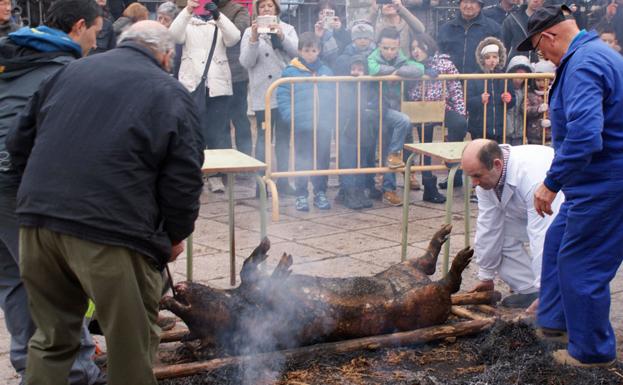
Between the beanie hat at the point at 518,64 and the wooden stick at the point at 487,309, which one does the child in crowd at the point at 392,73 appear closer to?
the beanie hat at the point at 518,64

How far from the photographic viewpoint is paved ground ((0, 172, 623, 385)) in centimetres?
682

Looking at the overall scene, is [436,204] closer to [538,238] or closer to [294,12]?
[538,238]

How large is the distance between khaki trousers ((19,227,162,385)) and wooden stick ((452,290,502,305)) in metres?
2.52

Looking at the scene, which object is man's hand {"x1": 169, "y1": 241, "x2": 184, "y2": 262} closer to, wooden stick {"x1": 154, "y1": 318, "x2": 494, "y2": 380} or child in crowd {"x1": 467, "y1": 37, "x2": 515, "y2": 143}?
wooden stick {"x1": 154, "y1": 318, "x2": 494, "y2": 380}

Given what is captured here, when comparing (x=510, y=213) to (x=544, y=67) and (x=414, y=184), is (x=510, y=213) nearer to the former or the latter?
(x=414, y=184)

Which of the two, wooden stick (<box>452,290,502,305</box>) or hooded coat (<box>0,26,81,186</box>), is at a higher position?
hooded coat (<box>0,26,81,186</box>)

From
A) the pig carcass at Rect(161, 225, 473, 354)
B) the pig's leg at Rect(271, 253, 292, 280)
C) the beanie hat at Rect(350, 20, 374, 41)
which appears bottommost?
the pig carcass at Rect(161, 225, 473, 354)

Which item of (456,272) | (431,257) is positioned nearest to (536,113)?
(431,257)

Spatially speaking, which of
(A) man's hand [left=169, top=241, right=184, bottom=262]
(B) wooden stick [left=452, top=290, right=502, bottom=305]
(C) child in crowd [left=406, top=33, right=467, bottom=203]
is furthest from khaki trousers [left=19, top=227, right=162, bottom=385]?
(C) child in crowd [left=406, top=33, right=467, bottom=203]

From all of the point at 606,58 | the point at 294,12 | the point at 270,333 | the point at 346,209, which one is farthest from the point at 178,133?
the point at 294,12

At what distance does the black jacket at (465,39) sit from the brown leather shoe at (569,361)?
5.90m

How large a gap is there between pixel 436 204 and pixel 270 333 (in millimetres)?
5220

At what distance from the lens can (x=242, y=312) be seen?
463cm

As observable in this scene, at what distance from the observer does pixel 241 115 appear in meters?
9.88
